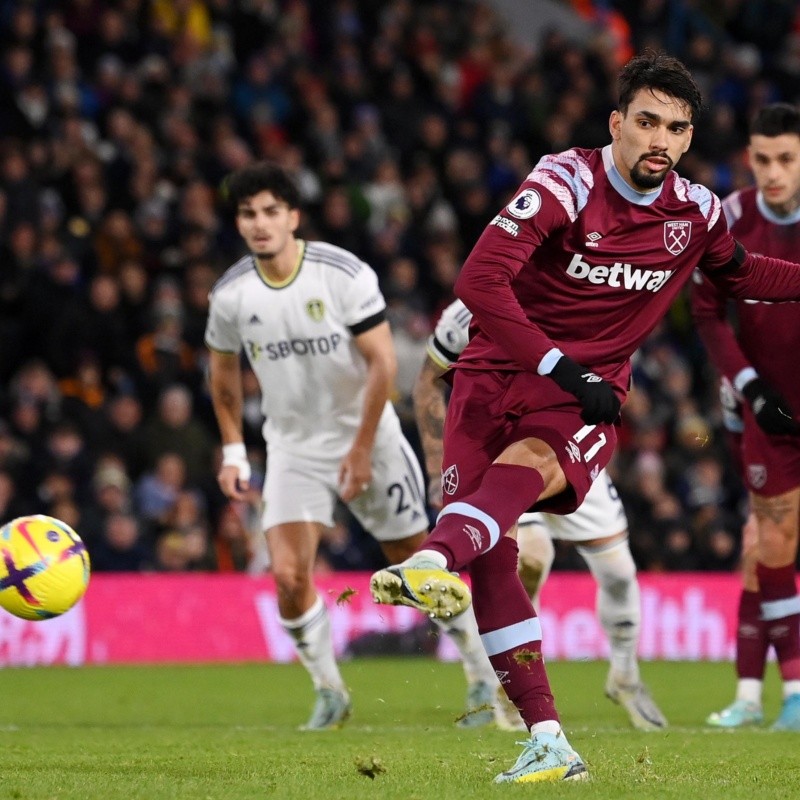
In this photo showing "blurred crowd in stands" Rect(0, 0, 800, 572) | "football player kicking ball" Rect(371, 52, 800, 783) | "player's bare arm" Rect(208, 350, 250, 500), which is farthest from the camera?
"blurred crowd in stands" Rect(0, 0, 800, 572)

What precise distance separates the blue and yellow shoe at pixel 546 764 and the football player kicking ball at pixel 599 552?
2533 millimetres

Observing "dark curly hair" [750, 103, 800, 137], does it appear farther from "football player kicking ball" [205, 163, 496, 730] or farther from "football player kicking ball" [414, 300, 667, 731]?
"football player kicking ball" [205, 163, 496, 730]

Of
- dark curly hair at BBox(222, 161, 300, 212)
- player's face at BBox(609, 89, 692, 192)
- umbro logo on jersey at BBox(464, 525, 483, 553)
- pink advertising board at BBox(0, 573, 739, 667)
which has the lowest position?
pink advertising board at BBox(0, 573, 739, 667)

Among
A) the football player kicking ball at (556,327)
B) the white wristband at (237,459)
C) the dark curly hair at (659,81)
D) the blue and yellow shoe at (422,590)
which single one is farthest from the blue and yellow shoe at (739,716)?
the blue and yellow shoe at (422,590)

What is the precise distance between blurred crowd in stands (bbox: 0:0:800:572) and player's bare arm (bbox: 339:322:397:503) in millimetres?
5255

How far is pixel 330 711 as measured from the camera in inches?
323

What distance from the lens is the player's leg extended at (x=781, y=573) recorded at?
835 centimetres

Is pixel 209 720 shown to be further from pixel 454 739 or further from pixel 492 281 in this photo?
pixel 492 281

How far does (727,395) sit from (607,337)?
111 inches

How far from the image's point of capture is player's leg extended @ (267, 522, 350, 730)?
27.5 ft

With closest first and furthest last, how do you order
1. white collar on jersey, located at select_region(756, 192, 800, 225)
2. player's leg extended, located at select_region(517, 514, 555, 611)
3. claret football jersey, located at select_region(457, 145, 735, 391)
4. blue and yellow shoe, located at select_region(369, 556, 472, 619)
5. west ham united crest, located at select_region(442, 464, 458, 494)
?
blue and yellow shoe, located at select_region(369, 556, 472, 619) → claret football jersey, located at select_region(457, 145, 735, 391) → west ham united crest, located at select_region(442, 464, 458, 494) → white collar on jersey, located at select_region(756, 192, 800, 225) → player's leg extended, located at select_region(517, 514, 555, 611)

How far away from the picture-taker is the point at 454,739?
23.7 feet

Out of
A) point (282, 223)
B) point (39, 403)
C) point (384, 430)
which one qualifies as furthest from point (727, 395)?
point (39, 403)

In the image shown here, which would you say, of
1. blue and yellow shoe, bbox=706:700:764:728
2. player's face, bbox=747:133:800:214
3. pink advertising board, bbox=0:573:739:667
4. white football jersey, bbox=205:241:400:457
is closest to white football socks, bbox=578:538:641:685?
blue and yellow shoe, bbox=706:700:764:728
